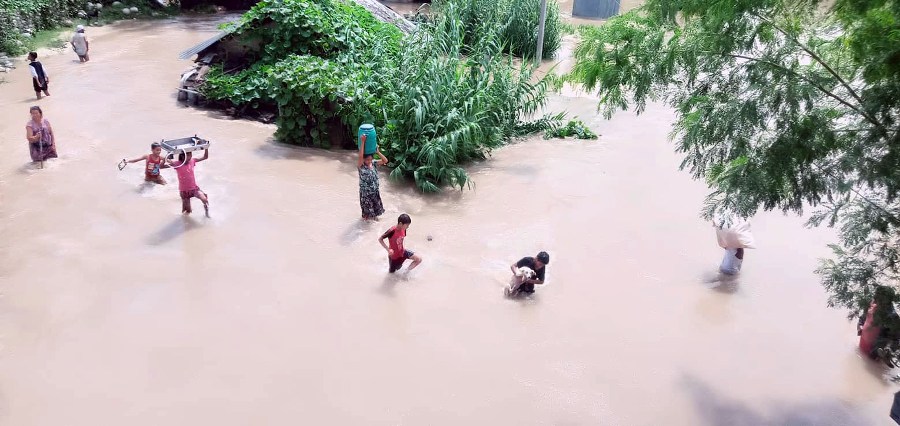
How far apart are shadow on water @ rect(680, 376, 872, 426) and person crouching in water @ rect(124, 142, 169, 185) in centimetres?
681

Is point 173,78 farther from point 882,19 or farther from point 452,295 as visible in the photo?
point 882,19

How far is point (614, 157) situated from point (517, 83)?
1.95 m

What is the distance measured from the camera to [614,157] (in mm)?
11336

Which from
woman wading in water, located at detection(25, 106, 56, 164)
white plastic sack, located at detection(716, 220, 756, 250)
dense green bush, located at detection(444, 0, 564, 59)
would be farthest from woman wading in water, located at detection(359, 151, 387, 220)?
dense green bush, located at detection(444, 0, 564, 59)

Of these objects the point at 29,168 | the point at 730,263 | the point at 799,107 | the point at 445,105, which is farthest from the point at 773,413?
the point at 29,168

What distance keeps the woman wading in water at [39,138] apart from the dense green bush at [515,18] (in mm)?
8472

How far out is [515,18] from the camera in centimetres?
1598

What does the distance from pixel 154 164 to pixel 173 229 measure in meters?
1.35

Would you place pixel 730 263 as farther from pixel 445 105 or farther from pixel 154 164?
pixel 154 164

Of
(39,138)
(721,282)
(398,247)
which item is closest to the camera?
(398,247)

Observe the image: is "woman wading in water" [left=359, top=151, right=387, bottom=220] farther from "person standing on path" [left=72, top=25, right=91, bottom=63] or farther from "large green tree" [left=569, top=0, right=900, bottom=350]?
"person standing on path" [left=72, top=25, right=91, bottom=63]

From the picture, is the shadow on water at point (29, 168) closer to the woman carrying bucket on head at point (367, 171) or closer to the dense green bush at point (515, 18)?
the woman carrying bucket on head at point (367, 171)

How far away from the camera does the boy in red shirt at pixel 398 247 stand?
719cm

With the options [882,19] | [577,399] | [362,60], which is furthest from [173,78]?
[882,19]
